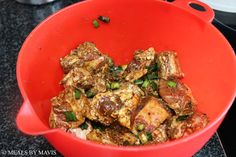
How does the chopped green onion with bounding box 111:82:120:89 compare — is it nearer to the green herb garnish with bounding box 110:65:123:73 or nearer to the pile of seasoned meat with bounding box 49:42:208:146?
the pile of seasoned meat with bounding box 49:42:208:146

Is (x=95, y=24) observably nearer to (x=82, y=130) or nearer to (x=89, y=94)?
(x=89, y=94)

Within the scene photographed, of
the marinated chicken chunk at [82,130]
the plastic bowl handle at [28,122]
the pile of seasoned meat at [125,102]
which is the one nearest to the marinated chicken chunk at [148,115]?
the pile of seasoned meat at [125,102]

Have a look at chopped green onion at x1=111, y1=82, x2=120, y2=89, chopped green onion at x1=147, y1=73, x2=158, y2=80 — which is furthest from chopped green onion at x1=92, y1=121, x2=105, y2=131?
chopped green onion at x1=147, y1=73, x2=158, y2=80

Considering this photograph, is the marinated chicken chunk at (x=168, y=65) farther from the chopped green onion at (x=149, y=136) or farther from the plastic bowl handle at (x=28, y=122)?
the plastic bowl handle at (x=28, y=122)

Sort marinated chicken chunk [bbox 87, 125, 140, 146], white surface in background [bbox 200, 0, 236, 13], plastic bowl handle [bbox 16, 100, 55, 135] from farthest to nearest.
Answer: white surface in background [bbox 200, 0, 236, 13]
marinated chicken chunk [bbox 87, 125, 140, 146]
plastic bowl handle [bbox 16, 100, 55, 135]

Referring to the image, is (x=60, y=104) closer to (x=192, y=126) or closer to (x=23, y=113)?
(x=23, y=113)

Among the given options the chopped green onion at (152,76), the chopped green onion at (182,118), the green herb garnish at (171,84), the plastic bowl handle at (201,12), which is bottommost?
the chopped green onion at (152,76)
